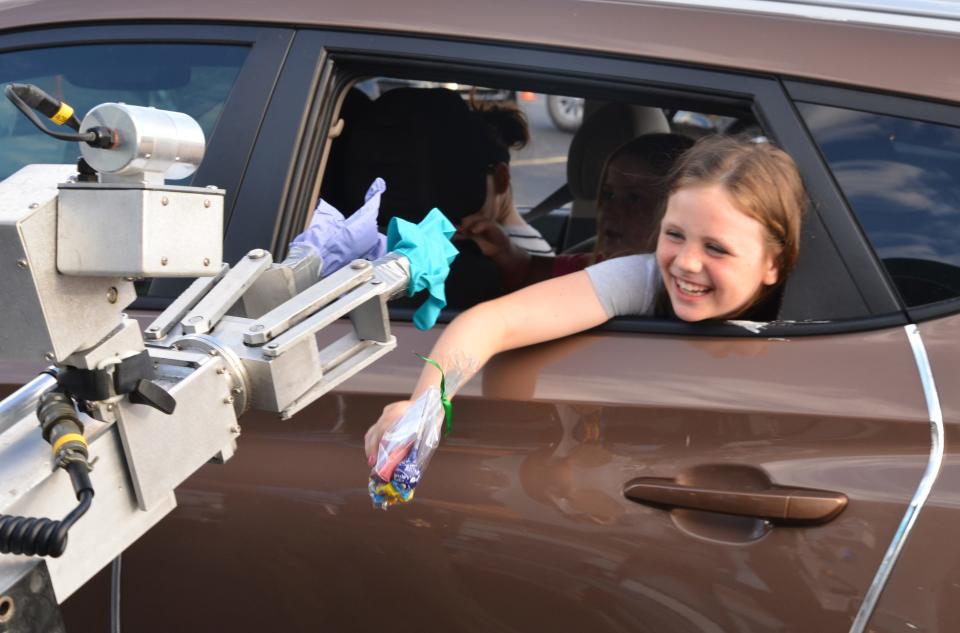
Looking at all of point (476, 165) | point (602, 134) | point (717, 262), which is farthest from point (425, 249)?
point (602, 134)

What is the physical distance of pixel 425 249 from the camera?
155 centimetres

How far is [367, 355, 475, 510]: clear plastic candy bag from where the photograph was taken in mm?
1428

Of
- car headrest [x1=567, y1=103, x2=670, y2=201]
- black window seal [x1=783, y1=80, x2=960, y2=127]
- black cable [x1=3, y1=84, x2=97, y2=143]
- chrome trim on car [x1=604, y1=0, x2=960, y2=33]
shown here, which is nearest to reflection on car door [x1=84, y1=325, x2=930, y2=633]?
black window seal [x1=783, y1=80, x2=960, y2=127]

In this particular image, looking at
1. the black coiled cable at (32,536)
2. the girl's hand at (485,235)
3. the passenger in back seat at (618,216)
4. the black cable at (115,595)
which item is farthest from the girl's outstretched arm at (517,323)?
the girl's hand at (485,235)

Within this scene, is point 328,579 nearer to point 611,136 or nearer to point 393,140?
point 393,140

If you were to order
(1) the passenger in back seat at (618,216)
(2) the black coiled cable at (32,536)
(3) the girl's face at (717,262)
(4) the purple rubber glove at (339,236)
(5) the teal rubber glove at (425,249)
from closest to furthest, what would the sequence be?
(2) the black coiled cable at (32,536), (5) the teal rubber glove at (425,249), (4) the purple rubber glove at (339,236), (3) the girl's face at (717,262), (1) the passenger in back seat at (618,216)

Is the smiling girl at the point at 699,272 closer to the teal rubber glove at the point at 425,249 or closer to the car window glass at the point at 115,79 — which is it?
the teal rubber glove at the point at 425,249

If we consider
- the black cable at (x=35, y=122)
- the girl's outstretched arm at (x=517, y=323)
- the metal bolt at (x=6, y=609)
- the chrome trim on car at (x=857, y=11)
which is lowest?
→ the metal bolt at (x=6, y=609)

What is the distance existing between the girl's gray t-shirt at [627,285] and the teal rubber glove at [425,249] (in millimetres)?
354

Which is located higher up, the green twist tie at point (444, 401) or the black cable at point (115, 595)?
the green twist tie at point (444, 401)

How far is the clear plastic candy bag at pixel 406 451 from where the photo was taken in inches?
56.2

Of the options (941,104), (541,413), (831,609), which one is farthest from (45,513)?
(941,104)

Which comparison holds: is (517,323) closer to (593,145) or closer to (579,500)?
(579,500)

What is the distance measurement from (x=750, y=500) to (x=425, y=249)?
61cm
